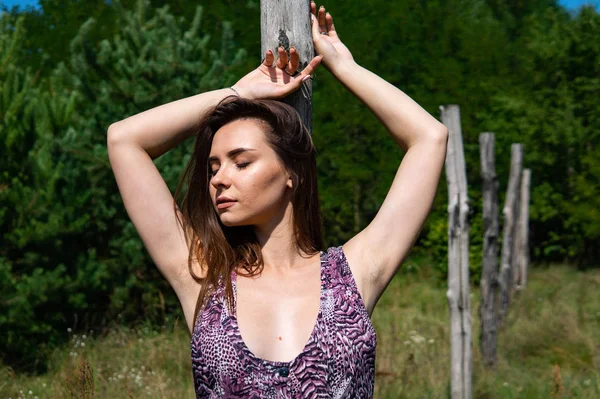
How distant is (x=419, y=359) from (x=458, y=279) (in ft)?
4.33

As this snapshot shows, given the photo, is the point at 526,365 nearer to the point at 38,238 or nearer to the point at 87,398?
the point at 38,238

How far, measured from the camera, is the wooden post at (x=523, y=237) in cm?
1535

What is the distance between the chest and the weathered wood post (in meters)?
4.27

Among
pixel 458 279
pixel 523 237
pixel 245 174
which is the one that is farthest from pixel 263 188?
pixel 523 237

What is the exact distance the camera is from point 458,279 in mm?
6625

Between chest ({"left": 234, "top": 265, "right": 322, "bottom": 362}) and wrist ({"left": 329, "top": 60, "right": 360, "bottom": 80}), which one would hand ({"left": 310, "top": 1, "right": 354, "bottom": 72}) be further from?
chest ({"left": 234, "top": 265, "right": 322, "bottom": 362})

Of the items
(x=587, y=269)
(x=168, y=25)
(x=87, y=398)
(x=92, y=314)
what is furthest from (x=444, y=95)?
(x=87, y=398)

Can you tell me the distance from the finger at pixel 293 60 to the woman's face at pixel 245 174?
0.94 feet

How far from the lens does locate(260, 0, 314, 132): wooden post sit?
283cm

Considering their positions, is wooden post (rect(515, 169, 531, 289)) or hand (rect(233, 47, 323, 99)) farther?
wooden post (rect(515, 169, 531, 289))

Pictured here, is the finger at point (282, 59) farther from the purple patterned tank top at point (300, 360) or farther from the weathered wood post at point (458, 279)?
the weathered wood post at point (458, 279)

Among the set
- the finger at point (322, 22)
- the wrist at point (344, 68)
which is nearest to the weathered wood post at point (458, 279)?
the finger at point (322, 22)

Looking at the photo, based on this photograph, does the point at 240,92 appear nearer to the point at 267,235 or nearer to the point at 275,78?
the point at 275,78

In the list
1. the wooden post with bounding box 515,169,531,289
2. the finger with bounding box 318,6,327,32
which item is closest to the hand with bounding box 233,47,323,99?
the finger with bounding box 318,6,327,32
